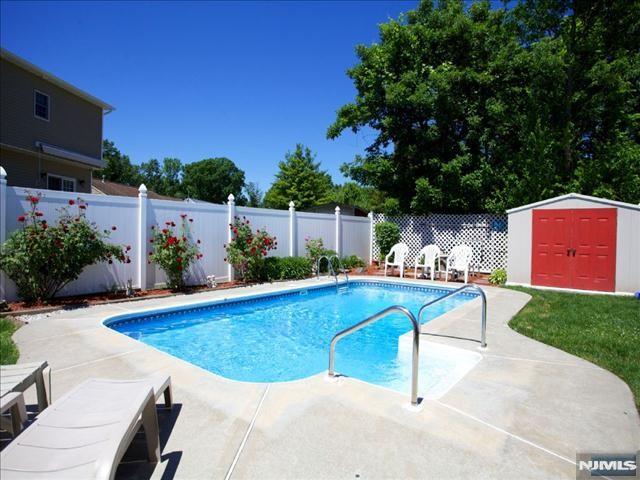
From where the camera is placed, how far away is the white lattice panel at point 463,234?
44.1 ft

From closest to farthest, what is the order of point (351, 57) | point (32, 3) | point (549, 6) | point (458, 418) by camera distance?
point (458, 418)
point (32, 3)
point (549, 6)
point (351, 57)

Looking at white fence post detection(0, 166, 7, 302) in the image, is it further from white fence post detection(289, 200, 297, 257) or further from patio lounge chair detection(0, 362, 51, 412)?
white fence post detection(289, 200, 297, 257)

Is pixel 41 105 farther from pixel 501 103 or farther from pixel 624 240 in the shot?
pixel 624 240

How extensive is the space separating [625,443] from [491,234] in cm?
1172

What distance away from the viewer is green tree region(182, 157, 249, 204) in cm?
6775

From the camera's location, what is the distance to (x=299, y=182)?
36438 millimetres

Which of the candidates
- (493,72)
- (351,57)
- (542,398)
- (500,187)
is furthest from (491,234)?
(542,398)

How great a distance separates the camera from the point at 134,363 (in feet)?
13.6

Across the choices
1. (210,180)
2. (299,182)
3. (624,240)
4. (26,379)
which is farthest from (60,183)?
(210,180)

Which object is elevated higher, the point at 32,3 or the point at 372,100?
Answer: the point at 32,3

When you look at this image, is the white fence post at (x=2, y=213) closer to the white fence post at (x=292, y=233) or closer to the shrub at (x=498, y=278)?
the white fence post at (x=292, y=233)

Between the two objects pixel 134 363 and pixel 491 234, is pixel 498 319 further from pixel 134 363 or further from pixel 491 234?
pixel 491 234

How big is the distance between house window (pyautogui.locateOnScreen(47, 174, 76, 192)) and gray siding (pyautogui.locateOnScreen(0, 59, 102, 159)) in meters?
1.27

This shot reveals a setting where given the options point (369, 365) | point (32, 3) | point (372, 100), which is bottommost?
point (369, 365)
